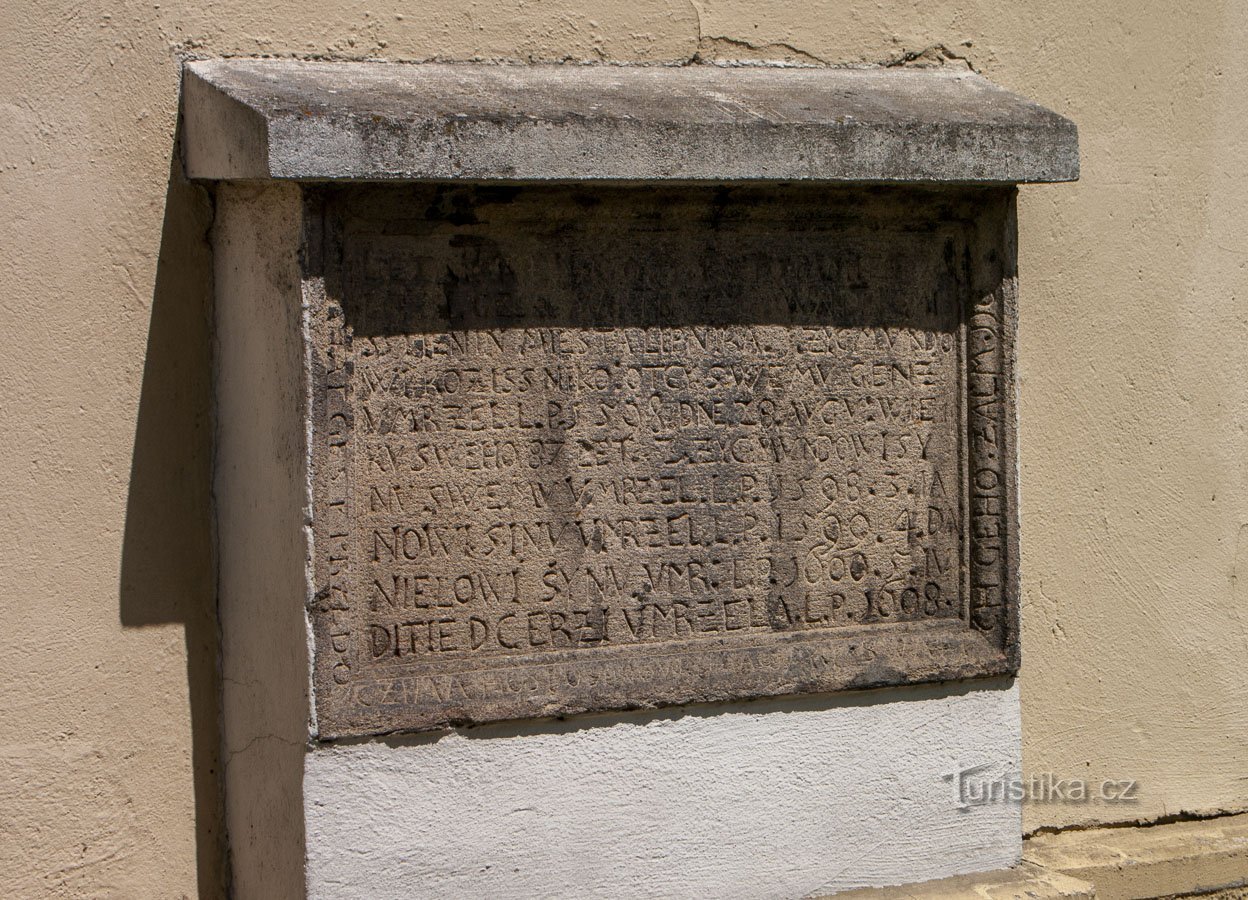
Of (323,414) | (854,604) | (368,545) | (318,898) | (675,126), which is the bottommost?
(318,898)

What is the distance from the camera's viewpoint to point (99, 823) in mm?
3037

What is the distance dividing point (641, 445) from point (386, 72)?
2.87ft

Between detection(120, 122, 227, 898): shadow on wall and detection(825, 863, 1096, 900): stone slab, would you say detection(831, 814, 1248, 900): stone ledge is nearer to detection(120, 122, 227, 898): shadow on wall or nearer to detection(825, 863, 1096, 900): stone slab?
detection(825, 863, 1096, 900): stone slab

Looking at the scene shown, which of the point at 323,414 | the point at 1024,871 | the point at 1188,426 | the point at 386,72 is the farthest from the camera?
the point at 1188,426

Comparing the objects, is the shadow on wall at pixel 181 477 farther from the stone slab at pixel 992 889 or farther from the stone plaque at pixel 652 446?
the stone slab at pixel 992 889

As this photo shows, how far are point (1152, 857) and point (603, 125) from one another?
214 cm

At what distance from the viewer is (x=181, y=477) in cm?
306

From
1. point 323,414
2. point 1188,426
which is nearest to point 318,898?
point 323,414

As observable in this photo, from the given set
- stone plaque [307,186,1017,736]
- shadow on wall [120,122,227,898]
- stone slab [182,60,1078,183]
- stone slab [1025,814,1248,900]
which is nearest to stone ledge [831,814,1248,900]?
stone slab [1025,814,1248,900]

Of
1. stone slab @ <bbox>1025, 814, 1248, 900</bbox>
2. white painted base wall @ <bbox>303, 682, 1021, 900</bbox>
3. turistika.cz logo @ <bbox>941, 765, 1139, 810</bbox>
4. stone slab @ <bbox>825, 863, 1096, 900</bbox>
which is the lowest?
stone slab @ <bbox>1025, 814, 1248, 900</bbox>

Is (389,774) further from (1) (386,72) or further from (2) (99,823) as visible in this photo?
(1) (386,72)

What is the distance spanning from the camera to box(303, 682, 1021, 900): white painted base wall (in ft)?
9.46

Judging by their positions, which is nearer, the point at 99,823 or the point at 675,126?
the point at 675,126

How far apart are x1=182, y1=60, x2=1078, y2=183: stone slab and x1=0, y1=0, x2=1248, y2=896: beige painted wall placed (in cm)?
12
